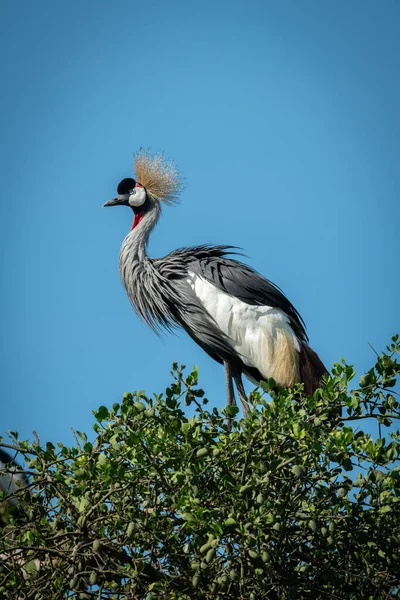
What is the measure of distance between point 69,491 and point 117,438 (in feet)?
0.83

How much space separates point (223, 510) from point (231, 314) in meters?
2.42

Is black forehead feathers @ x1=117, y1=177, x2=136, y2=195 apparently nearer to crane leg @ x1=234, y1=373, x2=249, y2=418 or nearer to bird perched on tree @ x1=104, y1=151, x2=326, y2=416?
bird perched on tree @ x1=104, y1=151, x2=326, y2=416

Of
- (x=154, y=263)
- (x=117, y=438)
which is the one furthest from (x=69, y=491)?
(x=154, y=263)

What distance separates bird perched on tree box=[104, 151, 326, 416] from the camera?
489 centimetres

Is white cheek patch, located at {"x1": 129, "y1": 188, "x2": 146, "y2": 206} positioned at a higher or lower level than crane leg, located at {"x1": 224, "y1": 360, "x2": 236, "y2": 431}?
higher

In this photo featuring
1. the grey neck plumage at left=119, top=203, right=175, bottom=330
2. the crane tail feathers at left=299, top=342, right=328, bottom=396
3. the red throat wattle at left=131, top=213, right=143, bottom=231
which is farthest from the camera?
the red throat wattle at left=131, top=213, right=143, bottom=231

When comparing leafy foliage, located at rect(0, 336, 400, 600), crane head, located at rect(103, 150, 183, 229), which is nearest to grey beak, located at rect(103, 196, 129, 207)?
crane head, located at rect(103, 150, 183, 229)

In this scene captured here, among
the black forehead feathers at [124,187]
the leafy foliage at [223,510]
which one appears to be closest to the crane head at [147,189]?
the black forehead feathers at [124,187]

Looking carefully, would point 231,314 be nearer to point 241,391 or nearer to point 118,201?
point 241,391

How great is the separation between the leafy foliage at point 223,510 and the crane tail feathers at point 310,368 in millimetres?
1885

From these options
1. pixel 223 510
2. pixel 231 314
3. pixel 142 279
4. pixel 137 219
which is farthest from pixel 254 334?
pixel 223 510

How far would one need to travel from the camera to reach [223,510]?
2551 millimetres

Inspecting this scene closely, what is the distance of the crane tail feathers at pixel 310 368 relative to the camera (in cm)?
481

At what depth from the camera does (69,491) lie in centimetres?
293
